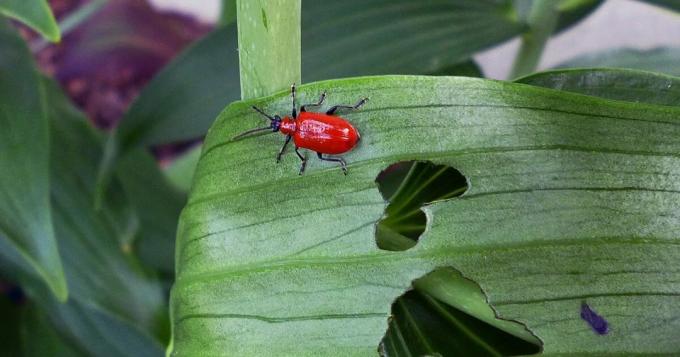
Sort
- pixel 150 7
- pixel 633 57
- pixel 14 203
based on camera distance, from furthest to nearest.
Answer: pixel 150 7, pixel 633 57, pixel 14 203

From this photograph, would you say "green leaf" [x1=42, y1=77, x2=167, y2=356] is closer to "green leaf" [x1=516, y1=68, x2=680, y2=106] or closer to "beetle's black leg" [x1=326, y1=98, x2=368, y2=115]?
"beetle's black leg" [x1=326, y1=98, x2=368, y2=115]

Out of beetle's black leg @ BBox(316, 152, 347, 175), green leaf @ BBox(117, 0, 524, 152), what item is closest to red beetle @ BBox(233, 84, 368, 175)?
beetle's black leg @ BBox(316, 152, 347, 175)

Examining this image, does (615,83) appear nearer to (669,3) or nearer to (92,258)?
(669,3)

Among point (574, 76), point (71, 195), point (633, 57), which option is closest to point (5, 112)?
point (71, 195)

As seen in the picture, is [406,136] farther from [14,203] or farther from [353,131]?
[14,203]

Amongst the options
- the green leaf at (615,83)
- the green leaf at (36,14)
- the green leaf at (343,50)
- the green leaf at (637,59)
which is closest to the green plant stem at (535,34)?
the green leaf at (343,50)

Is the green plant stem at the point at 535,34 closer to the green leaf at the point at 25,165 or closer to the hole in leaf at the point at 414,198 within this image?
the hole in leaf at the point at 414,198
